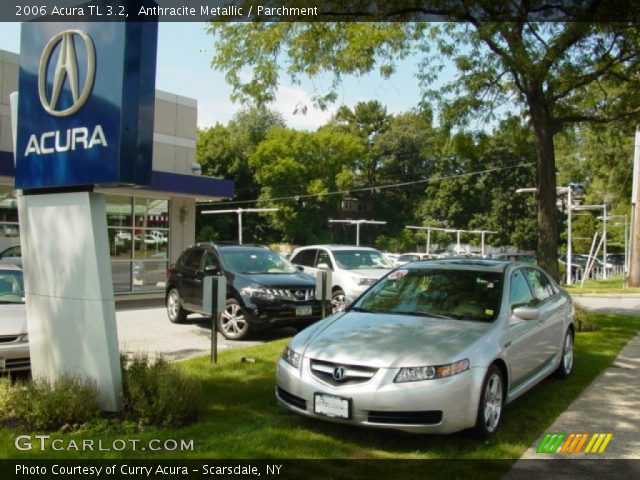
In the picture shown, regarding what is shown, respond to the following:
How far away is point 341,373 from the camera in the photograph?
4922 mm

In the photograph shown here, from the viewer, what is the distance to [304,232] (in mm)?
66062

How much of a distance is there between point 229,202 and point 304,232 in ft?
29.3

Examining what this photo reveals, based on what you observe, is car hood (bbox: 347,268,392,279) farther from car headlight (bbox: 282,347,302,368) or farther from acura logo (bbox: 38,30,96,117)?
acura logo (bbox: 38,30,96,117)

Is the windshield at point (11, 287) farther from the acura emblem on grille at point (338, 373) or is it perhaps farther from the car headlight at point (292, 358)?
the acura emblem on grille at point (338, 373)

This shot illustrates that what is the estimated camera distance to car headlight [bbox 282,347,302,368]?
17.4ft

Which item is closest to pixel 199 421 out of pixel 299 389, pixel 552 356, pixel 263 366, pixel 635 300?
pixel 299 389

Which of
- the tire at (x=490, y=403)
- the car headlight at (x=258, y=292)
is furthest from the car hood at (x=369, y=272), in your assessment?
the tire at (x=490, y=403)

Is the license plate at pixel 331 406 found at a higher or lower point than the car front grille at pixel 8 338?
lower

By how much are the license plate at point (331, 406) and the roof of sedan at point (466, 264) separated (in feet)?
8.14

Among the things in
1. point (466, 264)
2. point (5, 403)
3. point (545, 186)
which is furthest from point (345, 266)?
point (5, 403)

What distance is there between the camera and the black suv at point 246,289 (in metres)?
10.3

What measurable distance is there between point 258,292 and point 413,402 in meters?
5.97

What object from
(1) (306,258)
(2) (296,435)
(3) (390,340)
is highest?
(1) (306,258)

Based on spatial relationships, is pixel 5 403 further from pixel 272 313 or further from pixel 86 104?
pixel 272 313
